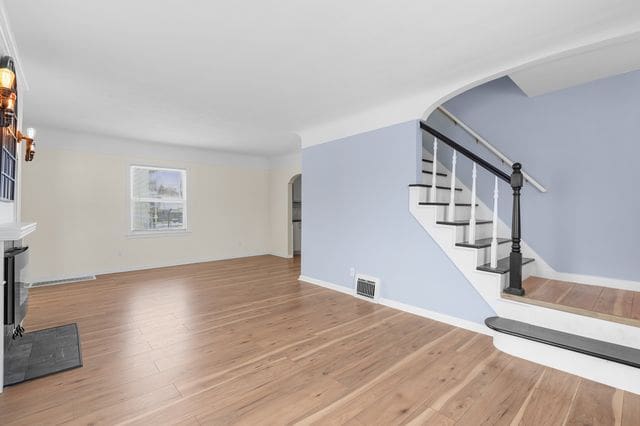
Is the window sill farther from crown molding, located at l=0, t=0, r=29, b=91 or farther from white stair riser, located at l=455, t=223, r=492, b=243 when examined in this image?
white stair riser, located at l=455, t=223, r=492, b=243

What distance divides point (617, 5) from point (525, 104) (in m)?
1.74

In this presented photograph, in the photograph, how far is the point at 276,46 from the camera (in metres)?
2.35

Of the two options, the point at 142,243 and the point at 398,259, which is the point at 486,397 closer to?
the point at 398,259

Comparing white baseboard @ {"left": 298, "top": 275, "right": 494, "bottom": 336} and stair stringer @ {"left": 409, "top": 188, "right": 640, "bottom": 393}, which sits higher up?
stair stringer @ {"left": 409, "top": 188, "right": 640, "bottom": 393}

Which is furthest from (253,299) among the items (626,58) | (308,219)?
(626,58)

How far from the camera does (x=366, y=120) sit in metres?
3.92

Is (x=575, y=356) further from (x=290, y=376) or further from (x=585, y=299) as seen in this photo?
(x=290, y=376)

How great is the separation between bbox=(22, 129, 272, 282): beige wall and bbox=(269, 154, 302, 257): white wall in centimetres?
56

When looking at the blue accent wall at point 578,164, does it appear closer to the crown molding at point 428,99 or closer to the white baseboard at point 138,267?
the crown molding at point 428,99

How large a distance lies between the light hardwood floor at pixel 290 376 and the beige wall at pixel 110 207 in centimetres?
182

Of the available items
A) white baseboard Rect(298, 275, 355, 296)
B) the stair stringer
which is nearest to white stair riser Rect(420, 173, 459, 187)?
the stair stringer

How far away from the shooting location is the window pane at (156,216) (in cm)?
588

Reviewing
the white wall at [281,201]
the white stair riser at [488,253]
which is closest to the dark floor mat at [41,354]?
the white stair riser at [488,253]

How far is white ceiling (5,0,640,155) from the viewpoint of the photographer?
6.25 feet
